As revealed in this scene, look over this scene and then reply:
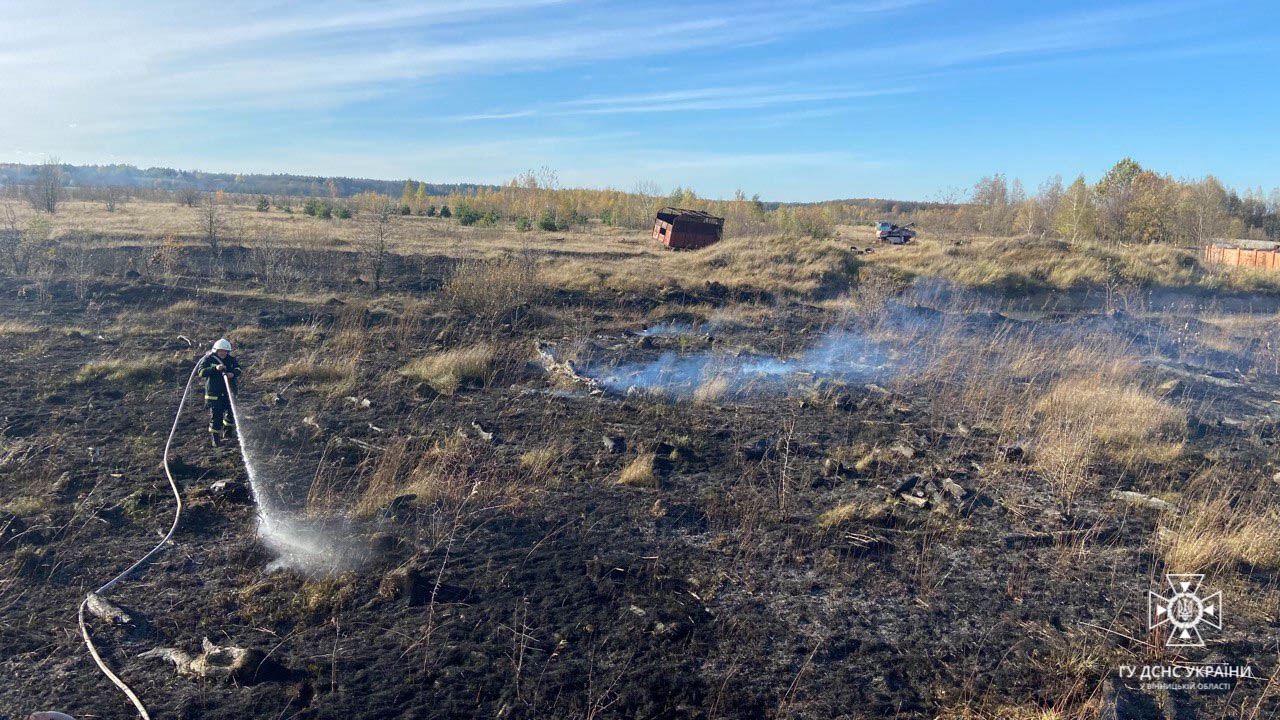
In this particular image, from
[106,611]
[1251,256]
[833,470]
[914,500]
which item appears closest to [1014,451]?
[914,500]

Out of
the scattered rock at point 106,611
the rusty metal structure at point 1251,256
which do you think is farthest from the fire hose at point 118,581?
the rusty metal structure at point 1251,256

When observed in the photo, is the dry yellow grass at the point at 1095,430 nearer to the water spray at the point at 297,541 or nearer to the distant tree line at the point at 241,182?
the water spray at the point at 297,541

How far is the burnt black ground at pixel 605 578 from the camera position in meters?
3.21

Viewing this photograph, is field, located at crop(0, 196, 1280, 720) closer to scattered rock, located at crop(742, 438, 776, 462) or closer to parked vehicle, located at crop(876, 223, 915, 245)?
scattered rock, located at crop(742, 438, 776, 462)

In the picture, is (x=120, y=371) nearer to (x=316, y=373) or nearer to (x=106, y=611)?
(x=316, y=373)

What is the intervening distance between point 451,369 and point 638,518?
4496 mm

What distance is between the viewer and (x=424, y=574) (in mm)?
4160

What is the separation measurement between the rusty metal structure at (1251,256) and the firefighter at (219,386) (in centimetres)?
2842

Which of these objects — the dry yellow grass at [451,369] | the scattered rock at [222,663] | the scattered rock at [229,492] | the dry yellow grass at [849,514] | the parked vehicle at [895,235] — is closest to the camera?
the scattered rock at [222,663]

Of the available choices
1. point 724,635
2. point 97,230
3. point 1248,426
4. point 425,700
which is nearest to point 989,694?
point 724,635

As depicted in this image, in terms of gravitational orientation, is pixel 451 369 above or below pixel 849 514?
above

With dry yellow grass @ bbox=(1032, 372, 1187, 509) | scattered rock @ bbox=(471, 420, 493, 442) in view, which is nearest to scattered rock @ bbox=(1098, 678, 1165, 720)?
dry yellow grass @ bbox=(1032, 372, 1187, 509)

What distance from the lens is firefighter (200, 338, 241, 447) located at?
6359 millimetres

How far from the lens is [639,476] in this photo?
5.64m
